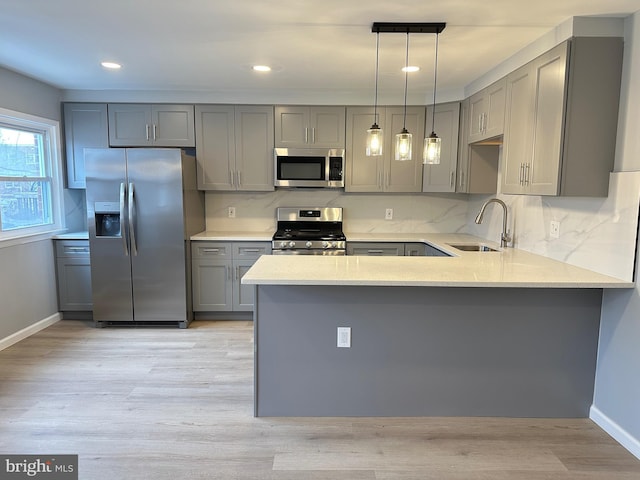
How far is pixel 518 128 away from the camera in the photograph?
9.19 ft

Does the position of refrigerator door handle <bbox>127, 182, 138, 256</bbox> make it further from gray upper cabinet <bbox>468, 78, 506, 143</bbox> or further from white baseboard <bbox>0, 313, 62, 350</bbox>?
gray upper cabinet <bbox>468, 78, 506, 143</bbox>

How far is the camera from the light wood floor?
199 centimetres

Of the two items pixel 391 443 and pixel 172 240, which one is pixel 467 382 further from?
pixel 172 240

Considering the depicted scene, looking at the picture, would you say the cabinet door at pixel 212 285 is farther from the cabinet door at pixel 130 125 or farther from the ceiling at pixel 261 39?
the ceiling at pixel 261 39

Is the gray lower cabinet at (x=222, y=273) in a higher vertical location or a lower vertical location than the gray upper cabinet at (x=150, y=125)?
lower

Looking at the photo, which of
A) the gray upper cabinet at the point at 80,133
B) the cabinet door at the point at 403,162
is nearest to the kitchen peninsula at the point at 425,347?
the cabinet door at the point at 403,162

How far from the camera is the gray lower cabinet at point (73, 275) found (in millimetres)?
4086

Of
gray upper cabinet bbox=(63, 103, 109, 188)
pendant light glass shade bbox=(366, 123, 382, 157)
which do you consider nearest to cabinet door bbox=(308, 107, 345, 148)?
pendant light glass shade bbox=(366, 123, 382, 157)

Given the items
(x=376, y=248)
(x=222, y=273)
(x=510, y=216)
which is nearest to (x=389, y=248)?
Answer: (x=376, y=248)

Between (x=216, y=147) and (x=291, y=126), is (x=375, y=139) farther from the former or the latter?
(x=216, y=147)

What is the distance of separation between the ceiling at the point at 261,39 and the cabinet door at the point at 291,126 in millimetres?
347

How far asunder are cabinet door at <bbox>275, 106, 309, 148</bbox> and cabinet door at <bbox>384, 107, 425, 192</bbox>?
86 cm

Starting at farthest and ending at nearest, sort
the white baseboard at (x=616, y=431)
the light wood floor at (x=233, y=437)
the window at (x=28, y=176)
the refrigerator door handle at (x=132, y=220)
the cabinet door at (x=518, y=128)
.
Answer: the refrigerator door handle at (x=132, y=220) < the window at (x=28, y=176) < the cabinet door at (x=518, y=128) < the white baseboard at (x=616, y=431) < the light wood floor at (x=233, y=437)

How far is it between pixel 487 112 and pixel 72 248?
4.12 meters
